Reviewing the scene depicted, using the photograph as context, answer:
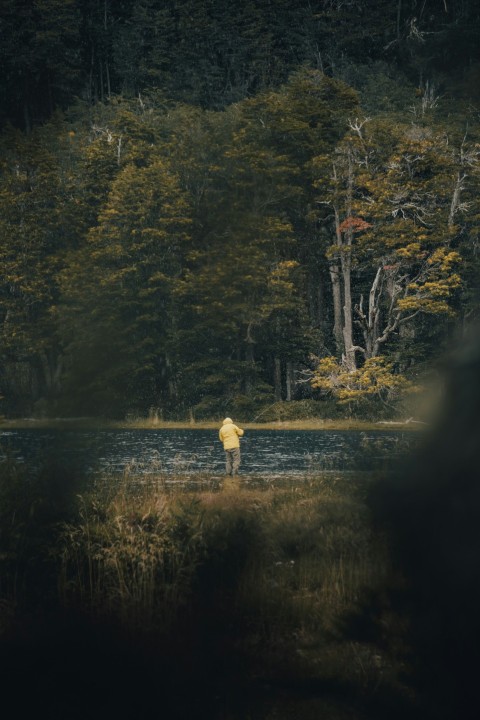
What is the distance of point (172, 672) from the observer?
37.5 feet

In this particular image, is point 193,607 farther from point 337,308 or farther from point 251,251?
point 337,308

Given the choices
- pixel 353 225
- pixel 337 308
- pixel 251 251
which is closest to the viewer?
pixel 353 225

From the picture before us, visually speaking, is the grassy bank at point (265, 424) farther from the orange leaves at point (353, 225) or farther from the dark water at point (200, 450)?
the orange leaves at point (353, 225)

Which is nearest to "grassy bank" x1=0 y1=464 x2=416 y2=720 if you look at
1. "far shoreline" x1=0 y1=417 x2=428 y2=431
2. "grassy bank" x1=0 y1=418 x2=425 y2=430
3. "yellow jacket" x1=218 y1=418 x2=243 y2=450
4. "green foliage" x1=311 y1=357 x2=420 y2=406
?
"yellow jacket" x1=218 y1=418 x2=243 y2=450

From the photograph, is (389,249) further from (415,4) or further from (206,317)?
(415,4)

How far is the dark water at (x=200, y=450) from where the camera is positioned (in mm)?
14923

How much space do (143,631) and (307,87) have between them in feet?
199

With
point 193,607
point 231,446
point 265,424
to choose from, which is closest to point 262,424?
point 265,424

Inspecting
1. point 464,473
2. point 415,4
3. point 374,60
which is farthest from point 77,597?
point 415,4

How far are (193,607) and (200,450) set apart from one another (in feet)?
88.9

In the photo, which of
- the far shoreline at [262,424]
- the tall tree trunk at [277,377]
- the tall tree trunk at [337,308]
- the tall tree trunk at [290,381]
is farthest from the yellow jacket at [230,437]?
the tall tree trunk at [290,381]

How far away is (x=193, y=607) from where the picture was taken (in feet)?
42.0

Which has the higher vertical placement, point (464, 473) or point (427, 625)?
point (464, 473)

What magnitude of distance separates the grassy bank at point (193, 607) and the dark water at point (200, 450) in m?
0.78
